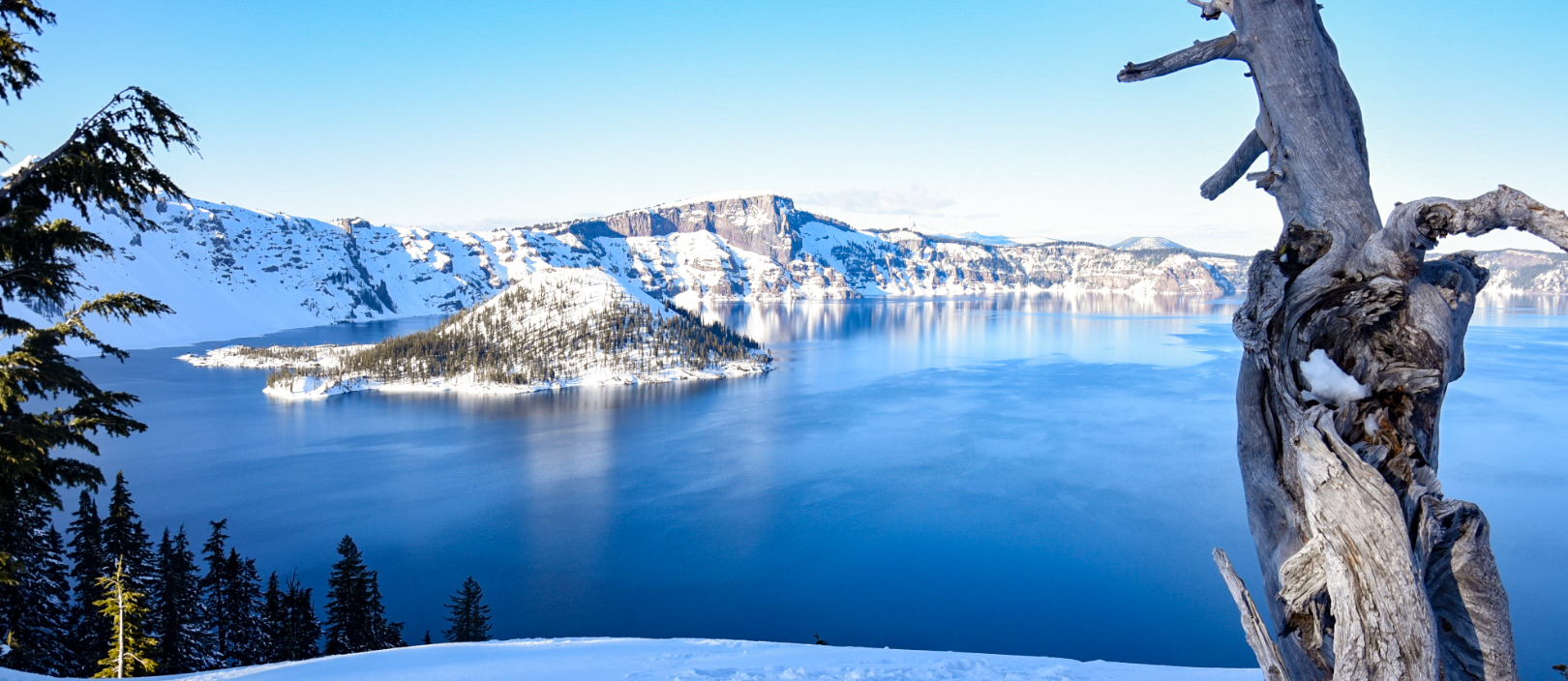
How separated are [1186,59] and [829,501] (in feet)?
109

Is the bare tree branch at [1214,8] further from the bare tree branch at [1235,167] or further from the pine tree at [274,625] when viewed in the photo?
the pine tree at [274,625]

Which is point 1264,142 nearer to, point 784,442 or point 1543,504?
point 1543,504

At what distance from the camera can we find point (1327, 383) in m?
2.81

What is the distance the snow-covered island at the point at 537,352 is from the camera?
79.6 metres

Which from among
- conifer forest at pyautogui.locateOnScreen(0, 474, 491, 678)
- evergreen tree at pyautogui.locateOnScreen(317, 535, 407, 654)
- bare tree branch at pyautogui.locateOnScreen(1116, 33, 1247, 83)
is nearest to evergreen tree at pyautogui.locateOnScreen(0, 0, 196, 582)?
bare tree branch at pyautogui.locateOnScreen(1116, 33, 1247, 83)

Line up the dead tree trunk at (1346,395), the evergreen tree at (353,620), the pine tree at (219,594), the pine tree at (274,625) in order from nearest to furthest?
the dead tree trunk at (1346,395) → the evergreen tree at (353,620) → the pine tree at (274,625) → the pine tree at (219,594)

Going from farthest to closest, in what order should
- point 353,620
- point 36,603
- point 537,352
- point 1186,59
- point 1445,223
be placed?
point 537,352 < point 353,620 < point 36,603 < point 1186,59 < point 1445,223

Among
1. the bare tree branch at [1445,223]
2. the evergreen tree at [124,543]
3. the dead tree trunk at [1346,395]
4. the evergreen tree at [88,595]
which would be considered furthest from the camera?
the evergreen tree at [124,543]

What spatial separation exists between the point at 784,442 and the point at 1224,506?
24.5 m

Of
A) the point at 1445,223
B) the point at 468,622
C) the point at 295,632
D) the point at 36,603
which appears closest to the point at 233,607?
the point at 295,632

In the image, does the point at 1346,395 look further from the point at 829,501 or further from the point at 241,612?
the point at 829,501

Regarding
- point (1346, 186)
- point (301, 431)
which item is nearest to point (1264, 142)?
point (1346, 186)

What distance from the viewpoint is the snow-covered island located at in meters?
79.6

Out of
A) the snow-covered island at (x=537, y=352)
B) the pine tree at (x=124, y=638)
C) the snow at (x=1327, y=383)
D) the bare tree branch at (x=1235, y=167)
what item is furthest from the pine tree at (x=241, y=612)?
the snow-covered island at (x=537, y=352)
